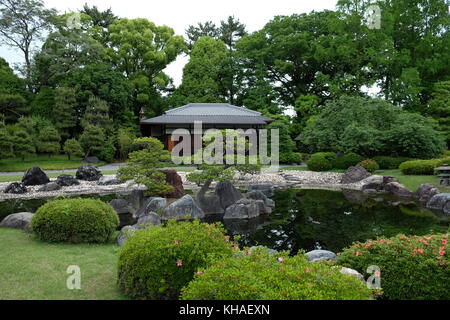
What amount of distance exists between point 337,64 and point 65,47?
71.1 ft

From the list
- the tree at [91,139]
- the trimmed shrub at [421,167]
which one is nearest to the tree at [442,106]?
the trimmed shrub at [421,167]

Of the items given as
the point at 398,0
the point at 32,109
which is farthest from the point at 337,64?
the point at 32,109

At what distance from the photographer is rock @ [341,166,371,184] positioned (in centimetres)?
1645

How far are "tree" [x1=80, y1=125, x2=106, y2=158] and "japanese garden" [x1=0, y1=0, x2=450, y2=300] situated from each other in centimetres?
9

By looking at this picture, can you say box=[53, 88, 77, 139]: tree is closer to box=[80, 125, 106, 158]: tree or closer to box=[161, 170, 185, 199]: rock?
box=[80, 125, 106, 158]: tree

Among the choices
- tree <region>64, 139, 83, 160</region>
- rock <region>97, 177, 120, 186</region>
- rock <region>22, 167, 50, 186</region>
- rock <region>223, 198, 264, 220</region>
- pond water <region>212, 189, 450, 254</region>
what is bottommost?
pond water <region>212, 189, 450, 254</region>

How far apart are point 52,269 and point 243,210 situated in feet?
20.1

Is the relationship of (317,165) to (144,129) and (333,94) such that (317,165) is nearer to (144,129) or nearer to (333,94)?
(333,94)

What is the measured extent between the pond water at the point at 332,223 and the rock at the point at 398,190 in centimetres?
126

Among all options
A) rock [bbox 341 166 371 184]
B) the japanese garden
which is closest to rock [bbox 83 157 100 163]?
the japanese garden

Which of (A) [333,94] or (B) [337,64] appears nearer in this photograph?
(A) [333,94]

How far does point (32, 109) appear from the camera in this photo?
81.3ft

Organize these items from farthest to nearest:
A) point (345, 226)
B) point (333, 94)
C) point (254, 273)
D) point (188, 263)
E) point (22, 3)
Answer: point (333, 94), point (22, 3), point (345, 226), point (188, 263), point (254, 273)

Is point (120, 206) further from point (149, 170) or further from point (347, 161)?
point (347, 161)
